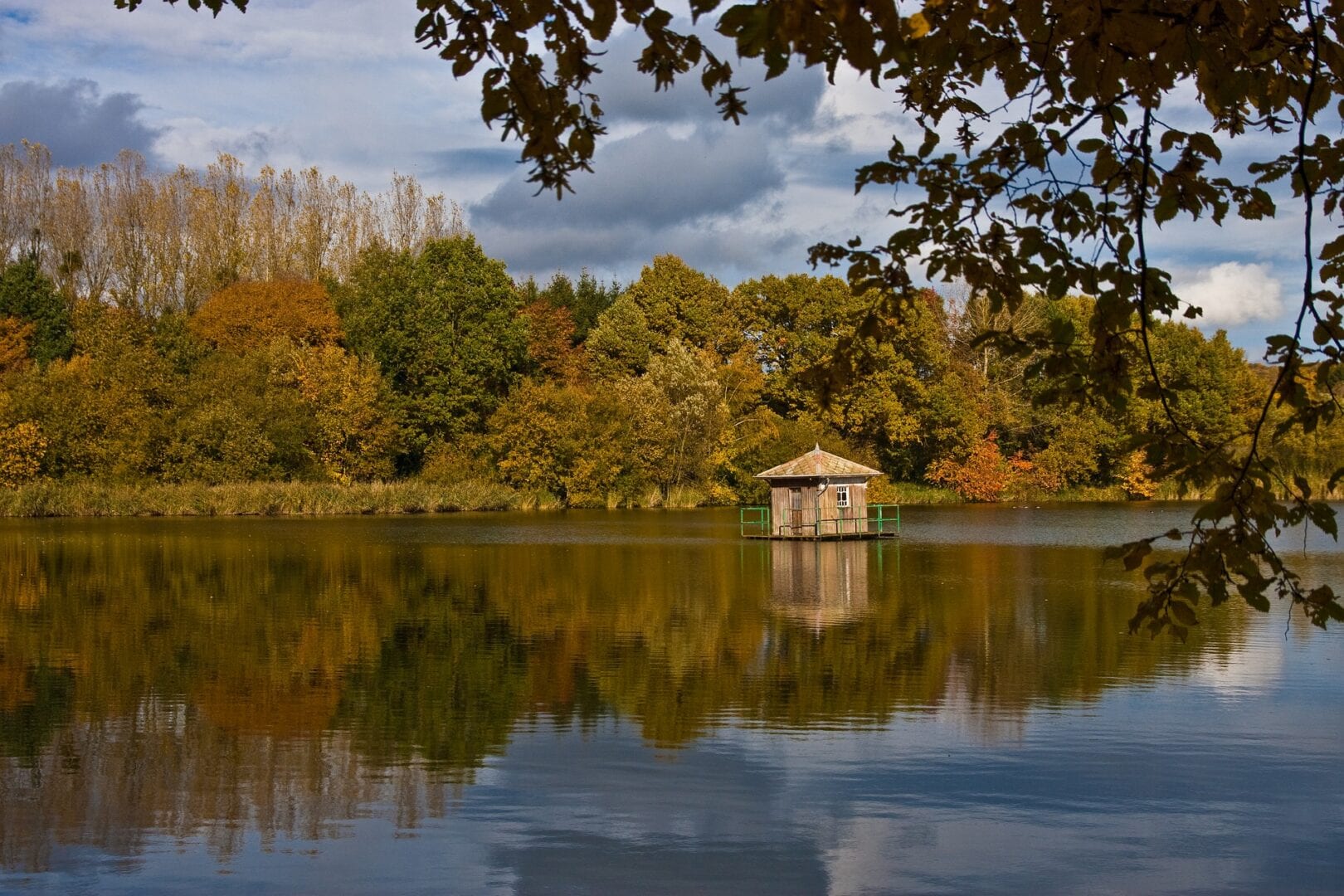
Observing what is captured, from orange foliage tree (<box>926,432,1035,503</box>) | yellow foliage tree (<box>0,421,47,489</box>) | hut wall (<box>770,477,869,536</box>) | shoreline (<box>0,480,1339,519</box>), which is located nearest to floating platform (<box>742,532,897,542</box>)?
hut wall (<box>770,477,869,536</box>)

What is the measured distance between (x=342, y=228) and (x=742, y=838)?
79.4 meters

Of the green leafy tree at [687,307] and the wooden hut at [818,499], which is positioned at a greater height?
the green leafy tree at [687,307]

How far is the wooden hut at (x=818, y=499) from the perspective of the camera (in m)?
39.8

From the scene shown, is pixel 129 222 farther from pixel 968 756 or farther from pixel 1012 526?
pixel 968 756

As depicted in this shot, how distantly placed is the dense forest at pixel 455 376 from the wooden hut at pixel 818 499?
17648 millimetres

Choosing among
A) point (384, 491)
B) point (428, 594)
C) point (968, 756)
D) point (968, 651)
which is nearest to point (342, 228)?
point (384, 491)

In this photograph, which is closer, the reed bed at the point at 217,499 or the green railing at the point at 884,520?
the green railing at the point at 884,520

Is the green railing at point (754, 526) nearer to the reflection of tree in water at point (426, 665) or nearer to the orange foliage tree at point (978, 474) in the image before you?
the reflection of tree in water at point (426, 665)

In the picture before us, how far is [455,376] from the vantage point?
6725 cm

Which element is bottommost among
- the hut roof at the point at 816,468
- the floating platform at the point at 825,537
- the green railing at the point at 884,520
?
the floating platform at the point at 825,537

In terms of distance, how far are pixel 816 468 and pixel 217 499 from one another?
28.5 meters

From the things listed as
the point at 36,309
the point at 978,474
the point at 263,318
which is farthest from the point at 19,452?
the point at 978,474

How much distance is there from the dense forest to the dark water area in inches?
1558

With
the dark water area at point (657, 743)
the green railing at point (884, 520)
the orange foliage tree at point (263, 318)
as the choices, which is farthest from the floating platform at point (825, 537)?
the orange foliage tree at point (263, 318)
